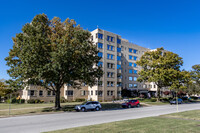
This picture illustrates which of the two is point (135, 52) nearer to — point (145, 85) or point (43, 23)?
point (145, 85)

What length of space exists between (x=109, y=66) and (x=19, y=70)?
33389 mm

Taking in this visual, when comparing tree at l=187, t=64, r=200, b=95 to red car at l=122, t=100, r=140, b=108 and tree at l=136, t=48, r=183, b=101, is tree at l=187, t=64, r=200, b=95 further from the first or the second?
red car at l=122, t=100, r=140, b=108

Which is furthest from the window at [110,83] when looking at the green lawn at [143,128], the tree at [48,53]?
the green lawn at [143,128]

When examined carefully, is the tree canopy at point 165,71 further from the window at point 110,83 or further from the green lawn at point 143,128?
the green lawn at point 143,128

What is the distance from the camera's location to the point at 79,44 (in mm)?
25375

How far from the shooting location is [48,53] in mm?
24016

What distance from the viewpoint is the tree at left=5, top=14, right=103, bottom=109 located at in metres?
22.2

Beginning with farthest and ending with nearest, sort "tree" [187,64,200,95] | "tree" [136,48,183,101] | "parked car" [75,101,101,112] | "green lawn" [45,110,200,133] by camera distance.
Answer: "tree" [187,64,200,95] → "tree" [136,48,183,101] → "parked car" [75,101,101,112] → "green lawn" [45,110,200,133]

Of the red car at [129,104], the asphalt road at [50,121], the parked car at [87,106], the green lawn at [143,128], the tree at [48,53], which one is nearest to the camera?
the green lawn at [143,128]

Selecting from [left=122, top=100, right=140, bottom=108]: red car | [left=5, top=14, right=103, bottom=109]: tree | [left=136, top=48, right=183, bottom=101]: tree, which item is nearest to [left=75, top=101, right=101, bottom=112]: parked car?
[left=5, top=14, right=103, bottom=109]: tree

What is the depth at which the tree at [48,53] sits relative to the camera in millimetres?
22250

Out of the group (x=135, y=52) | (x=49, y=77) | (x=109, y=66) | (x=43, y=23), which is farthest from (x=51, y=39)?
(x=135, y=52)

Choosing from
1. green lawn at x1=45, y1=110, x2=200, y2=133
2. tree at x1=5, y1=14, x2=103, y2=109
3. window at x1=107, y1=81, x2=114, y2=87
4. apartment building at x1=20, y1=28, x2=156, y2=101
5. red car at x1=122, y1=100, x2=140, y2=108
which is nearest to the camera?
green lawn at x1=45, y1=110, x2=200, y2=133

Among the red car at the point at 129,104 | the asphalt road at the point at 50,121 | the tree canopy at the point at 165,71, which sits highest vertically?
the tree canopy at the point at 165,71
